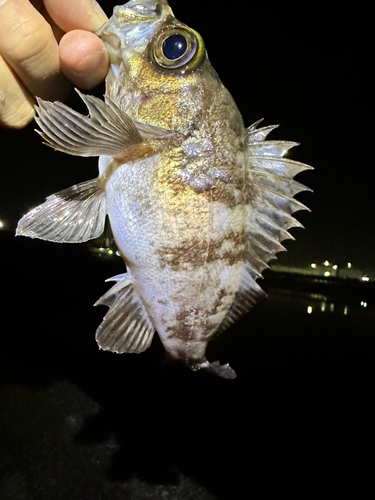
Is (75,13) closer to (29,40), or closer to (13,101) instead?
(29,40)

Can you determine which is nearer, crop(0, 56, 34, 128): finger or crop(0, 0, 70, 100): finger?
crop(0, 0, 70, 100): finger

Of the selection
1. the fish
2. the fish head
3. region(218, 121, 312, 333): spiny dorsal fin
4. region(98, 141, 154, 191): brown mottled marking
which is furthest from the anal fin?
the fish head

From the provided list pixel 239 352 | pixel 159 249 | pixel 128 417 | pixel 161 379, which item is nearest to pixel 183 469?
pixel 128 417

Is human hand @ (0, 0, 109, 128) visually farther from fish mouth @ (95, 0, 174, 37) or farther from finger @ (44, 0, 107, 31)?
fish mouth @ (95, 0, 174, 37)

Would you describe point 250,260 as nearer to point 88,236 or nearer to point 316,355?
point 88,236

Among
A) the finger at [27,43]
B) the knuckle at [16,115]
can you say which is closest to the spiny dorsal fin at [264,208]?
the finger at [27,43]

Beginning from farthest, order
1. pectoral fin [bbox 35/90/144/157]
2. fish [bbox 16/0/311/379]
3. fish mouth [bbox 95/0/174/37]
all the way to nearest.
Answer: fish mouth [bbox 95/0/174/37] → fish [bbox 16/0/311/379] → pectoral fin [bbox 35/90/144/157]

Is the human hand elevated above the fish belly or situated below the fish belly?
above
